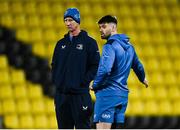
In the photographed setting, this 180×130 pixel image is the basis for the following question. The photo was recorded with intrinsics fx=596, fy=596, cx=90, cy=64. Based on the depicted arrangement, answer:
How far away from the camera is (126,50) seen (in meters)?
4.85

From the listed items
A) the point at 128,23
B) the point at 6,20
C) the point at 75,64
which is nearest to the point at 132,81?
the point at 128,23

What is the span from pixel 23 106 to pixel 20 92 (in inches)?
9.9

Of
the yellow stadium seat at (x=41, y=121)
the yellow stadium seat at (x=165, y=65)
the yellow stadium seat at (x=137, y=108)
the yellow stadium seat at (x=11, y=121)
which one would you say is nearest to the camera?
the yellow stadium seat at (x=11, y=121)

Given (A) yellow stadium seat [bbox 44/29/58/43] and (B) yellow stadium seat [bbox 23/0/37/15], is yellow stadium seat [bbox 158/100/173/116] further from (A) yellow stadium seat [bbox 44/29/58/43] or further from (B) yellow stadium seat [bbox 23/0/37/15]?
(B) yellow stadium seat [bbox 23/0/37/15]

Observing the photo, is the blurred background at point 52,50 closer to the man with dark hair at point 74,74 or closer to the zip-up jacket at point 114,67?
the man with dark hair at point 74,74

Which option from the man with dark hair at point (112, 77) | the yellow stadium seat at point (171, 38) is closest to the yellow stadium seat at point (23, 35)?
the yellow stadium seat at point (171, 38)

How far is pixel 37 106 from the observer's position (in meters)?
9.06

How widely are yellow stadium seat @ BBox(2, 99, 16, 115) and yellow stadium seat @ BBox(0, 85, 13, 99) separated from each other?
2.7 inches

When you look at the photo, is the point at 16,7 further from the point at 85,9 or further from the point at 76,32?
the point at 76,32

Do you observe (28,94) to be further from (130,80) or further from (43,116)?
(130,80)

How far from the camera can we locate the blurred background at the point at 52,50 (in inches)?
358

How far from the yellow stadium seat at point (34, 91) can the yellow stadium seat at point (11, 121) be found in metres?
0.48

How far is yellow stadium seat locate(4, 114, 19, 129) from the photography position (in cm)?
876

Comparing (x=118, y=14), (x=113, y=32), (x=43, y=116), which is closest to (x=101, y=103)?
(x=113, y=32)
